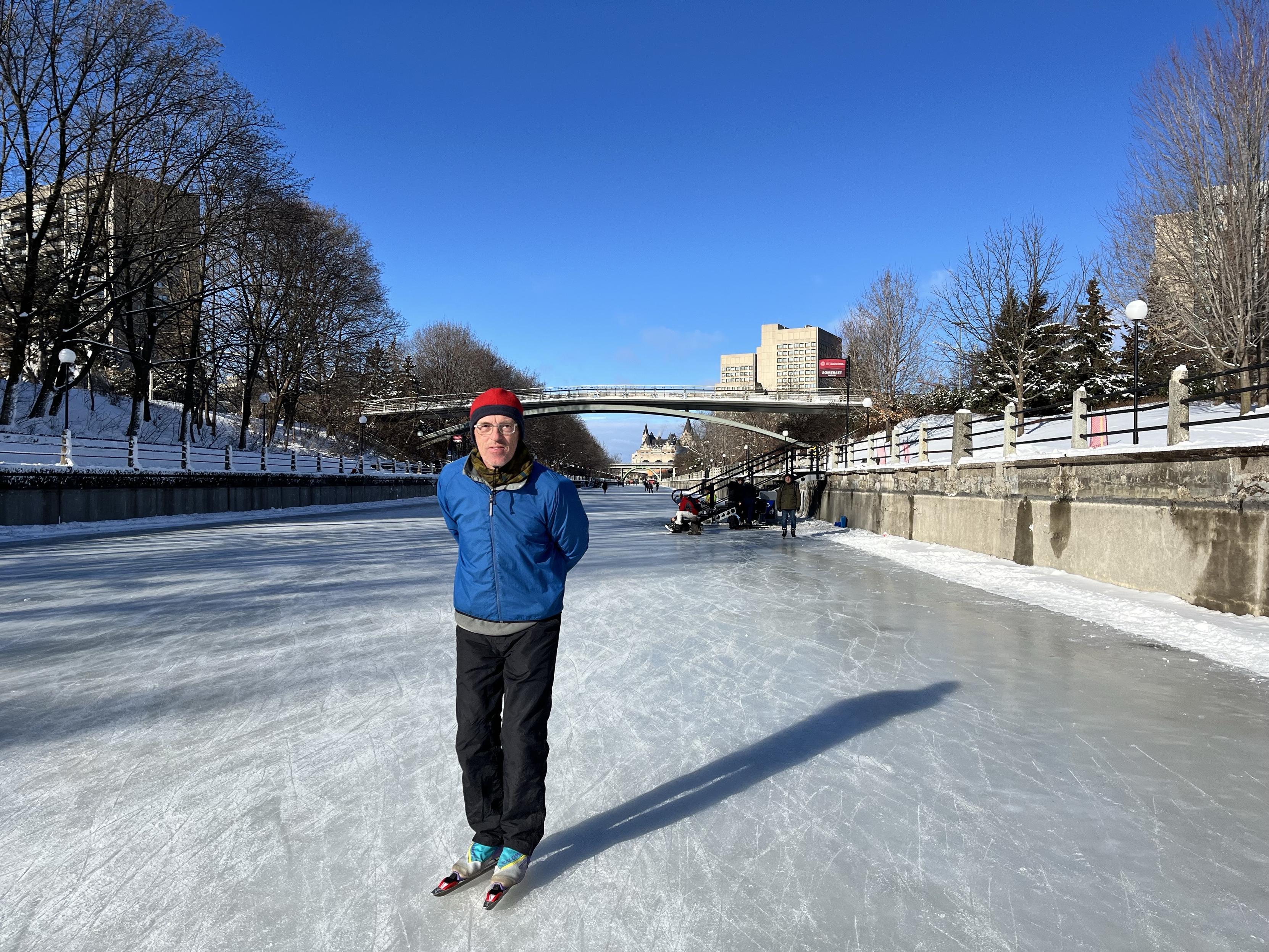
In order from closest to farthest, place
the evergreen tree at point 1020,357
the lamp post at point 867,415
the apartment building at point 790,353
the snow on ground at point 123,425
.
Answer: the snow on ground at point 123,425 < the evergreen tree at point 1020,357 < the lamp post at point 867,415 < the apartment building at point 790,353

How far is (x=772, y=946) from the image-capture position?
204cm

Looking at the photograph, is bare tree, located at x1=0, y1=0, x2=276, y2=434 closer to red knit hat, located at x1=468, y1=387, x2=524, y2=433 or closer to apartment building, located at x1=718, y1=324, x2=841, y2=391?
red knit hat, located at x1=468, y1=387, x2=524, y2=433

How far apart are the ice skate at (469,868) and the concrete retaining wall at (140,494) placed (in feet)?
20.3

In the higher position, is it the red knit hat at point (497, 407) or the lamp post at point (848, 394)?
the lamp post at point (848, 394)

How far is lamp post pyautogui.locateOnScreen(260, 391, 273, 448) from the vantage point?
3653 centimetres

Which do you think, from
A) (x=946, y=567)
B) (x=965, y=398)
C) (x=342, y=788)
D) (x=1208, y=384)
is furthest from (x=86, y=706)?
(x=965, y=398)

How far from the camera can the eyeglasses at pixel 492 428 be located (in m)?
2.30

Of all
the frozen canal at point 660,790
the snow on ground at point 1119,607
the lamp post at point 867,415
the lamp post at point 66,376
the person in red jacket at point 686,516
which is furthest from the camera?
the lamp post at point 867,415

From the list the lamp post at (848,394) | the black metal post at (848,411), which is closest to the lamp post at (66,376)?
the black metal post at (848,411)

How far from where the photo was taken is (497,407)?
235 centimetres

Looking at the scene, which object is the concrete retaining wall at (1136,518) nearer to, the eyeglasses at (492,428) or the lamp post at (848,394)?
the eyeglasses at (492,428)

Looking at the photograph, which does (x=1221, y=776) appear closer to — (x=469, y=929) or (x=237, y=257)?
(x=469, y=929)

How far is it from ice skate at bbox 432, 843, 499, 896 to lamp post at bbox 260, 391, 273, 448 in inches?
1425

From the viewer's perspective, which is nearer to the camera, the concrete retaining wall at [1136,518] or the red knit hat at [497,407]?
the red knit hat at [497,407]
